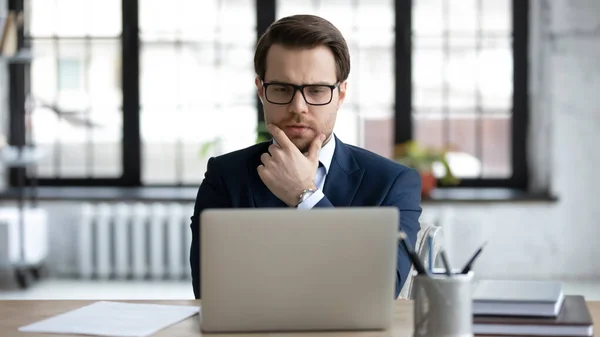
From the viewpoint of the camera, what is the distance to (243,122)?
23.3ft

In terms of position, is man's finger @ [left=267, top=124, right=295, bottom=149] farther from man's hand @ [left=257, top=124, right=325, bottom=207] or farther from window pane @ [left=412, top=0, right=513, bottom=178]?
window pane @ [left=412, top=0, right=513, bottom=178]

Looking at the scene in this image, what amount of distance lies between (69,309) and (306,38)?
2.83 feet

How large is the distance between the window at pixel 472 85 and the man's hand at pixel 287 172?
4.79 meters

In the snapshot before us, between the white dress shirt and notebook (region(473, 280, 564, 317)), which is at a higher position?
the white dress shirt

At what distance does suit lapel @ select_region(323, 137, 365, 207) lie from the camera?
2.47 metres

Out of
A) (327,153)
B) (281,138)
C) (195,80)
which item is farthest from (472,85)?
(281,138)

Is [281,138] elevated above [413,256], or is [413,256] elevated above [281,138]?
[281,138]

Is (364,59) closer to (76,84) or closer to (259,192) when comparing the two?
(76,84)

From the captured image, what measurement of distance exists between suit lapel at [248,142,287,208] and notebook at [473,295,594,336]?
0.78 metres

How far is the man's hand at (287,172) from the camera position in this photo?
223cm

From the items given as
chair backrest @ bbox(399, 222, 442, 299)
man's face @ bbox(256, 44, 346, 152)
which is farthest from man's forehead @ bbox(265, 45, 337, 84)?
chair backrest @ bbox(399, 222, 442, 299)

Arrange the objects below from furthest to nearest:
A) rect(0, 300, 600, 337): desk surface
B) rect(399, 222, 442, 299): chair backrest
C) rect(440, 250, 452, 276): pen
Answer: rect(399, 222, 442, 299): chair backrest → rect(0, 300, 600, 337): desk surface → rect(440, 250, 452, 276): pen

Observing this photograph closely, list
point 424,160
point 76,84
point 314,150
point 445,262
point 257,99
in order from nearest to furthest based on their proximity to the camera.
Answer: point 445,262, point 314,150, point 424,160, point 257,99, point 76,84

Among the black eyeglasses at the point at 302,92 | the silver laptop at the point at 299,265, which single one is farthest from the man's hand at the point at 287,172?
the silver laptop at the point at 299,265
